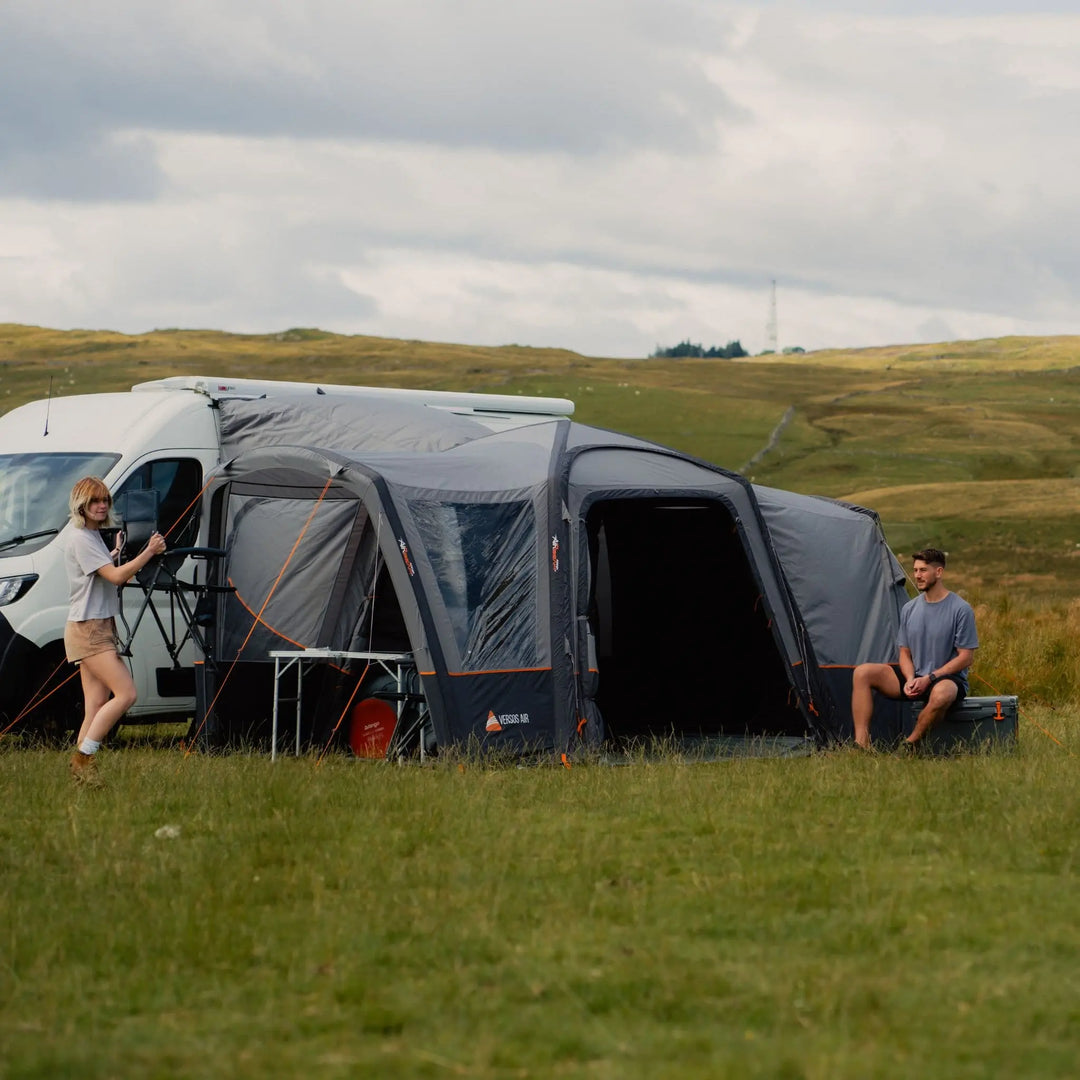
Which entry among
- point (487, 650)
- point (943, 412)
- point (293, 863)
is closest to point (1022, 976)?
point (293, 863)

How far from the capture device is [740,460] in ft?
221

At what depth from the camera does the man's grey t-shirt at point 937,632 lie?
37.4 ft

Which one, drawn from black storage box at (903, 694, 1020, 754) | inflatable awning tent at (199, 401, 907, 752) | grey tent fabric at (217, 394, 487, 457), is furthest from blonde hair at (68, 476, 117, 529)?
black storage box at (903, 694, 1020, 754)

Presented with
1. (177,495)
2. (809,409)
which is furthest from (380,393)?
(809,409)

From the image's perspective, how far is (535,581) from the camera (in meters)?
11.1

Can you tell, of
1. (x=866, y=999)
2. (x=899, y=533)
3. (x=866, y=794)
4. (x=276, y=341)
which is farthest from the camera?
(x=276, y=341)

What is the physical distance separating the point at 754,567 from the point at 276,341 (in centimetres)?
14333

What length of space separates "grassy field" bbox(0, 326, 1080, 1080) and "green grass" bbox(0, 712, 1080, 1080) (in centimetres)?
2

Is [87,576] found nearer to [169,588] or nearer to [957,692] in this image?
[169,588]

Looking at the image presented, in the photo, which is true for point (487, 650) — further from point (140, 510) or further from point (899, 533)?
point (899, 533)

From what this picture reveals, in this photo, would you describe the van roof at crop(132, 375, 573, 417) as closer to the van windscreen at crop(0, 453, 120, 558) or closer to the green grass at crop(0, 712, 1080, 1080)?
the van windscreen at crop(0, 453, 120, 558)

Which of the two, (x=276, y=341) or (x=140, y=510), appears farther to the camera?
(x=276, y=341)

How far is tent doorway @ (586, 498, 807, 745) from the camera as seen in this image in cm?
1335

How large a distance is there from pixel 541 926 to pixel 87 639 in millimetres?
4482
